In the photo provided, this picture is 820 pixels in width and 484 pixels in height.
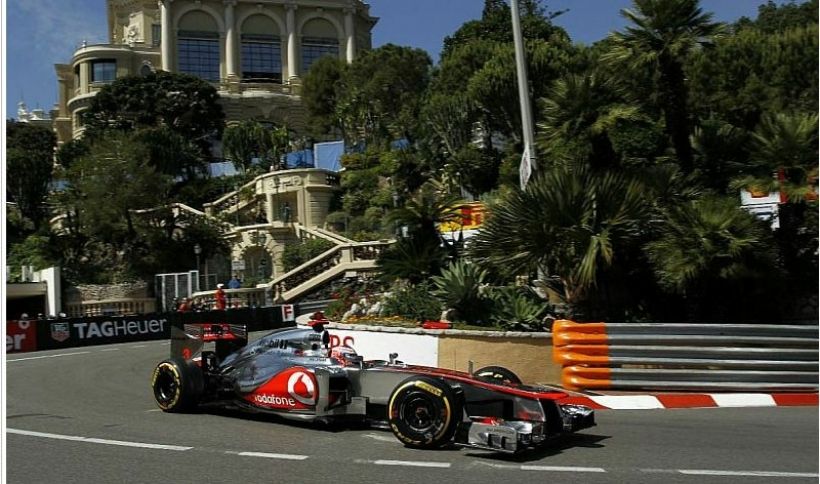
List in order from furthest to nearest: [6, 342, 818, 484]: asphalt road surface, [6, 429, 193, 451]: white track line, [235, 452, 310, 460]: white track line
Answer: [6, 429, 193, 451]: white track line → [235, 452, 310, 460]: white track line → [6, 342, 818, 484]: asphalt road surface

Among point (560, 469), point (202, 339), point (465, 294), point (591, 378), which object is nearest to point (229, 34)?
point (465, 294)

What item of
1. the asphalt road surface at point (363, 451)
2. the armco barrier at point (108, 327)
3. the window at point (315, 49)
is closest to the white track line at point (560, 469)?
the asphalt road surface at point (363, 451)

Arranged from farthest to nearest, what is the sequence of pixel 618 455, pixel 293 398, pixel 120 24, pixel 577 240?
1. pixel 120 24
2. pixel 577 240
3. pixel 293 398
4. pixel 618 455

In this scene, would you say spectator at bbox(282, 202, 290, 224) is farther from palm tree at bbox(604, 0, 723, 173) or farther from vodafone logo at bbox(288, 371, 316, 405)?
vodafone logo at bbox(288, 371, 316, 405)

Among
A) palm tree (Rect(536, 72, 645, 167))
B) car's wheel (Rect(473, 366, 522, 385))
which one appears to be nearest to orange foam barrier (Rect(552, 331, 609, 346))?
car's wheel (Rect(473, 366, 522, 385))

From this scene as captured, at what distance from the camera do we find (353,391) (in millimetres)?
9430

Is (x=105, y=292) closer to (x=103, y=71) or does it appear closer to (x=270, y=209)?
(x=270, y=209)

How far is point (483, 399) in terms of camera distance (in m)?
8.59

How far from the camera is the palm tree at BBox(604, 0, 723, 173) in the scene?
16.8 m

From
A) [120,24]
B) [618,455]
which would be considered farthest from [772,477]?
[120,24]

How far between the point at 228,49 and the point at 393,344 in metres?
77.2

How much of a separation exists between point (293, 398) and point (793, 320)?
32.0 ft

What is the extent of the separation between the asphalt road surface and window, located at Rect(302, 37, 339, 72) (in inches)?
3167

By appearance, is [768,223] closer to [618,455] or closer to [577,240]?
[577,240]
